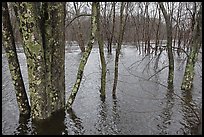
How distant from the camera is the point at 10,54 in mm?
7422

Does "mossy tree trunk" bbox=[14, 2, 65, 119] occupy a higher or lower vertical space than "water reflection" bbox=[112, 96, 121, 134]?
higher

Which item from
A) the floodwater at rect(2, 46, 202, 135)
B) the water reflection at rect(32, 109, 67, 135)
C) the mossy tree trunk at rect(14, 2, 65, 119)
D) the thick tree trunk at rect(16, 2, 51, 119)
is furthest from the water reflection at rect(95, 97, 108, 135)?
the thick tree trunk at rect(16, 2, 51, 119)

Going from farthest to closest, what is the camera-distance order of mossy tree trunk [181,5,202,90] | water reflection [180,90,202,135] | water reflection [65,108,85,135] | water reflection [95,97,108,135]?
Result: mossy tree trunk [181,5,202,90] < water reflection [95,97,108,135] < water reflection [65,108,85,135] < water reflection [180,90,202,135]

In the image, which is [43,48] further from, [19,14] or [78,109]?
[78,109]

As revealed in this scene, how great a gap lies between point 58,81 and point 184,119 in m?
3.98

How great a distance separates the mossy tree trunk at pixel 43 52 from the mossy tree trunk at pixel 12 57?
75cm

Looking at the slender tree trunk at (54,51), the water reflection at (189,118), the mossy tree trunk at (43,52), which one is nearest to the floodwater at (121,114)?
the water reflection at (189,118)

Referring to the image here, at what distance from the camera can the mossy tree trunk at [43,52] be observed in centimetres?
661

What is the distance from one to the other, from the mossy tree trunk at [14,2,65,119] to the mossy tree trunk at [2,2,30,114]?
0.75 metres

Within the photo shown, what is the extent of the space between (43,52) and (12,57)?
1065 millimetres

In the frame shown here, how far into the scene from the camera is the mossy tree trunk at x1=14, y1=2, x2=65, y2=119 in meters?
6.61

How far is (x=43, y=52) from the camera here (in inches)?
278

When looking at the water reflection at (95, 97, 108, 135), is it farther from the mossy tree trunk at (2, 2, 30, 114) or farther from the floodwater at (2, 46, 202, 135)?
the mossy tree trunk at (2, 2, 30, 114)

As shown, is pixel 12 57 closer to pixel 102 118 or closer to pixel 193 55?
pixel 102 118
